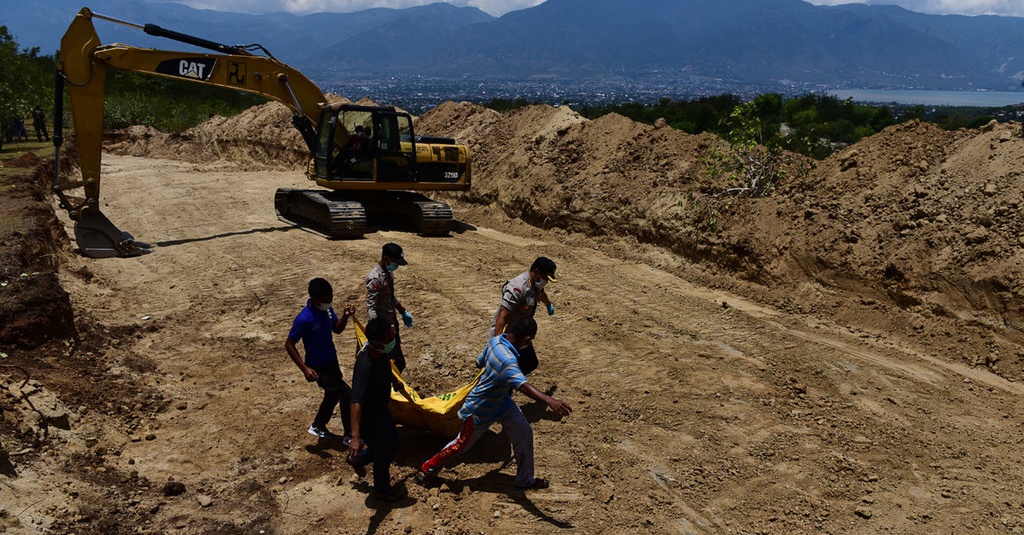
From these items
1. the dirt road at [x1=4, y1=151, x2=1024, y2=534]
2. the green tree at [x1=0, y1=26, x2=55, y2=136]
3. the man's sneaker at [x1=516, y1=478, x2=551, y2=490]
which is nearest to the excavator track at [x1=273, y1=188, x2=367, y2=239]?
the dirt road at [x1=4, y1=151, x2=1024, y2=534]

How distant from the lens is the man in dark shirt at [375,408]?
202 inches

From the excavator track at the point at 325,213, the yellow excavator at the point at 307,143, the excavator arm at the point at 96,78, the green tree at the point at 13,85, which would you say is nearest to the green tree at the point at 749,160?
the yellow excavator at the point at 307,143

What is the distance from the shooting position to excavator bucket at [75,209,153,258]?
40.6 ft

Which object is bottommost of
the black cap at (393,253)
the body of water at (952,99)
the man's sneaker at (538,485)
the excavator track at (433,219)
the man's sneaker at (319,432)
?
the man's sneaker at (538,485)

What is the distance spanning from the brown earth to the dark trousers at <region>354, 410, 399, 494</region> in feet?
1.10

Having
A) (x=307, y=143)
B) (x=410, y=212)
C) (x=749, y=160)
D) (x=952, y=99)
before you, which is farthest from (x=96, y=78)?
(x=952, y=99)

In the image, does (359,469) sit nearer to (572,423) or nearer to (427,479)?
(427,479)

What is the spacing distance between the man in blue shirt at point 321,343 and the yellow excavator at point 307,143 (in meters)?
8.09

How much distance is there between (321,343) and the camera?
19.6 ft

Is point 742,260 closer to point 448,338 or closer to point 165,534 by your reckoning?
point 448,338

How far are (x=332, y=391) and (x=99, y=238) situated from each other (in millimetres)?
8878

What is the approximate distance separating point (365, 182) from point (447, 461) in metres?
9.79

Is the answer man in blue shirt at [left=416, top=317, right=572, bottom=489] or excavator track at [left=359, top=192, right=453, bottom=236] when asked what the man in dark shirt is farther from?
excavator track at [left=359, top=192, right=453, bottom=236]

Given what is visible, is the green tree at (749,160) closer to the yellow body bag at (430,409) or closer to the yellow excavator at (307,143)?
the yellow excavator at (307,143)
